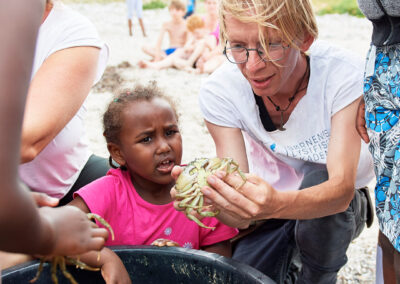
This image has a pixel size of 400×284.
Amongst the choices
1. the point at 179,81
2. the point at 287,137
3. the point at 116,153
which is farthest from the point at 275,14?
the point at 179,81

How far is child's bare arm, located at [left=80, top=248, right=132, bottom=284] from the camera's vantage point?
1.80 metres

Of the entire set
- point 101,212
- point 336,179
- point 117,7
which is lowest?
point 117,7

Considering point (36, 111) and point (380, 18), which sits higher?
point (380, 18)

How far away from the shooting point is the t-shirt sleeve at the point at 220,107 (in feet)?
7.32

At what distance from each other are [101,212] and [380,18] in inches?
50.4

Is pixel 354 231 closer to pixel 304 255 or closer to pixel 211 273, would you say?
pixel 304 255

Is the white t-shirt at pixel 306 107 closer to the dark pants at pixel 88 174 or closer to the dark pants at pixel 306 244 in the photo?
the dark pants at pixel 306 244

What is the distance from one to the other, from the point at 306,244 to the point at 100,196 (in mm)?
906

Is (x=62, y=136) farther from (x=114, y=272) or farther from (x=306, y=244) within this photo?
(x=306, y=244)

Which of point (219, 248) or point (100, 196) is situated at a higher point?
point (100, 196)

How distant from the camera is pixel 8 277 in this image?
5.69 ft

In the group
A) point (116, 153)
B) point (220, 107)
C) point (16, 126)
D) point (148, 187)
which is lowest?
point (148, 187)

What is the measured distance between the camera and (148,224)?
7.16ft

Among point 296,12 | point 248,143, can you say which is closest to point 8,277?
point 248,143
